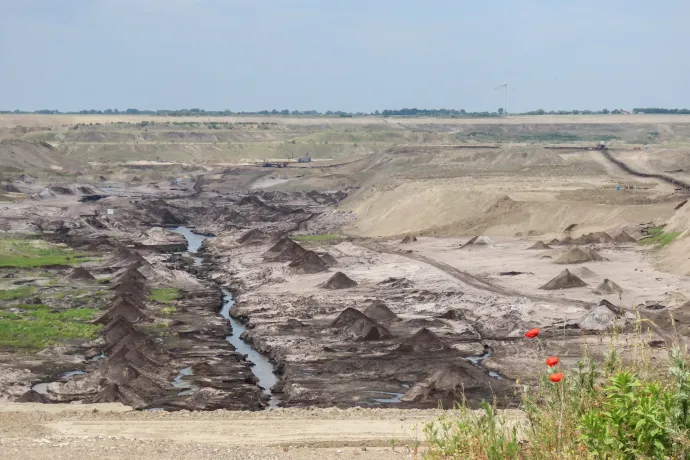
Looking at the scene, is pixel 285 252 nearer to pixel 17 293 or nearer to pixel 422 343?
pixel 17 293

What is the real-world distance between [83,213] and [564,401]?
91963 mm

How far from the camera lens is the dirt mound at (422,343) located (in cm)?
4188

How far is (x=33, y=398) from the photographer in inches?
1331

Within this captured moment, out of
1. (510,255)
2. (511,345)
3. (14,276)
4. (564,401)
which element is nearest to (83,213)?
(14,276)

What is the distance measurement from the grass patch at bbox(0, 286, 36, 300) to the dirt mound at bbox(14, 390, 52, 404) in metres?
21.3

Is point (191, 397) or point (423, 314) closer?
point (191, 397)

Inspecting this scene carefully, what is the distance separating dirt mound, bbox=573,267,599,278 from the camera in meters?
56.9

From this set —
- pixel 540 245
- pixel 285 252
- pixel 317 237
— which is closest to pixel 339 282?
pixel 285 252

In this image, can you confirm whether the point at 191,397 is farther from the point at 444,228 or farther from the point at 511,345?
the point at 444,228

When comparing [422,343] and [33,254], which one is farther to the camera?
[33,254]

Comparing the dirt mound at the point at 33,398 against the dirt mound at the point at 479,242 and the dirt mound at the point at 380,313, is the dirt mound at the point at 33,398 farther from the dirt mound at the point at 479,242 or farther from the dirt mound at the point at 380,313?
the dirt mound at the point at 479,242

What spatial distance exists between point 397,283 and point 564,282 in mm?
9589

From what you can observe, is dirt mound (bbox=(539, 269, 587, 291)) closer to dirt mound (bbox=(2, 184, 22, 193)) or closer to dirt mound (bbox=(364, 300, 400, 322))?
dirt mound (bbox=(364, 300, 400, 322))

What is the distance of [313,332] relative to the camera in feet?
153
